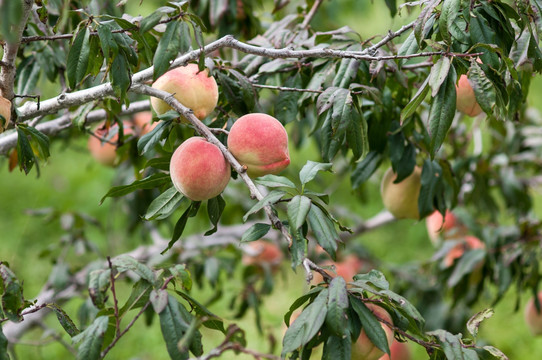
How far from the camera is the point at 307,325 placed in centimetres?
73

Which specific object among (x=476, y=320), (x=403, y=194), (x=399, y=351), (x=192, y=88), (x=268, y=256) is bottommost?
(x=268, y=256)

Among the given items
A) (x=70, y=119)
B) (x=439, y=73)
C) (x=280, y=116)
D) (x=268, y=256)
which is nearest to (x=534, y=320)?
(x=268, y=256)

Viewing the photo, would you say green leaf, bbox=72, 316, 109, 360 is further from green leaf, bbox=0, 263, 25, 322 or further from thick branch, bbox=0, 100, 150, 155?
thick branch, bbox=0, 100, 150, 155

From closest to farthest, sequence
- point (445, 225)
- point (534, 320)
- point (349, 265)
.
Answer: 1. point (534, 320)
2. point (445, 225)
3. point (349, 265)

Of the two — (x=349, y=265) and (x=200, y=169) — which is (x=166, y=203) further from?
(x=349, y=265)

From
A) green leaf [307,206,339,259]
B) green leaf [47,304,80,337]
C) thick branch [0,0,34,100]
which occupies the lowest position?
green leaf [47,304,80,337]

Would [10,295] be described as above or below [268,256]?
above

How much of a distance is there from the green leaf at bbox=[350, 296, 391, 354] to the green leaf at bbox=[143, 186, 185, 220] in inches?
11.5

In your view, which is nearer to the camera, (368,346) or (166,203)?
(368,346)

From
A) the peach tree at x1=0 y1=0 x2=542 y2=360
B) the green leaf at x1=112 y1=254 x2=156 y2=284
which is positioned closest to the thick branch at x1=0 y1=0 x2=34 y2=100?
the peach tree at x1=0 y1=0 x2=542 y2=360

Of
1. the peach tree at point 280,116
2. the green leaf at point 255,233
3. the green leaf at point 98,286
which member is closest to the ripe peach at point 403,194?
the peach tree at point 280,116

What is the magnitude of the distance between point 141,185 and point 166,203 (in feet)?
0.15

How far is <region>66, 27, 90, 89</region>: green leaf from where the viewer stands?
0.93 meters

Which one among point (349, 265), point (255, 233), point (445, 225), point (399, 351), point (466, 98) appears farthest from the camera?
point (349, 265)
